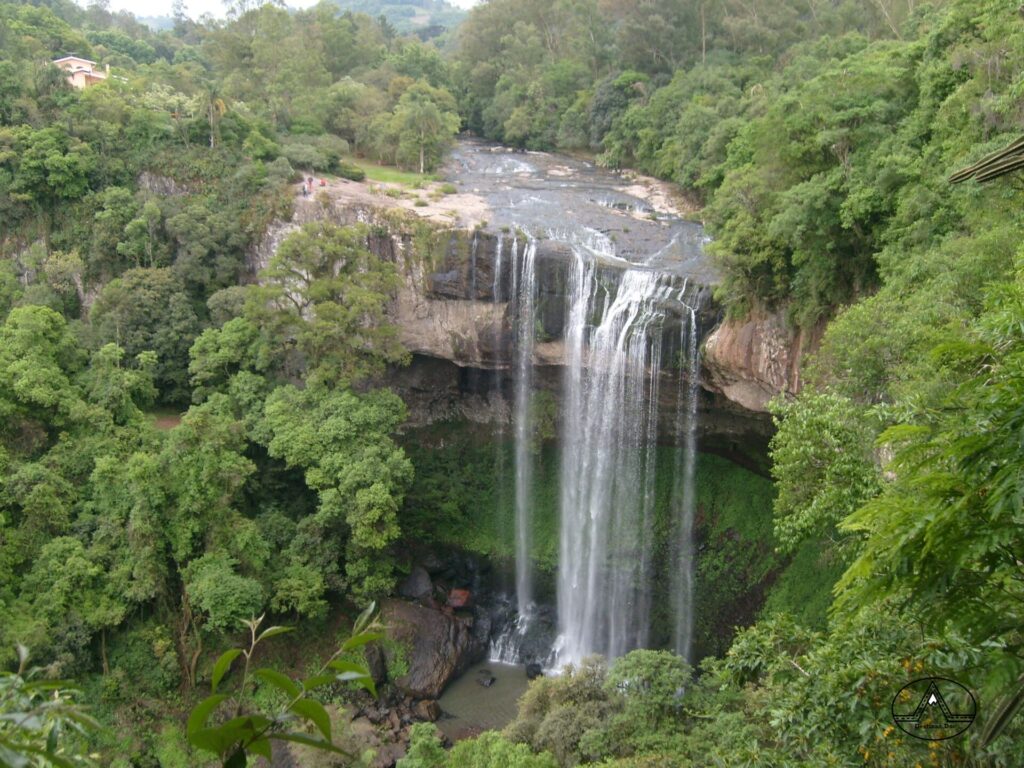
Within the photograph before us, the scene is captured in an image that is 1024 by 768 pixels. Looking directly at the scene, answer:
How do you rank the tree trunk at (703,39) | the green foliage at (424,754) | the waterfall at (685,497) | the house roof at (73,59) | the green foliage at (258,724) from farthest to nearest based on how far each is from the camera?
the tree trunk at (703,39)
the house roof at (73,59)
the waterfall at (685,497)
the green foliage at (424,754)
the green foliage at (258,724)

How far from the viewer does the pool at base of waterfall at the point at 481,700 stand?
1555cm

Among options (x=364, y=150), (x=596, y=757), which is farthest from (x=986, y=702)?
(x=364, y=150)

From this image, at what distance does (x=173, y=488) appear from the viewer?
1523cm

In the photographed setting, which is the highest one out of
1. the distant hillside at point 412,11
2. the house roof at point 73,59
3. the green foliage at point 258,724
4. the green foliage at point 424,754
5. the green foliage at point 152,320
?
the distant hillside at point 412,11

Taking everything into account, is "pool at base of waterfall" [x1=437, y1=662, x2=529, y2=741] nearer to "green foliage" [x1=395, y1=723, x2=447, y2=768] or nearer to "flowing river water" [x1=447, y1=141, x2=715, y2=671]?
"flowing river water" [x1=447, y1=141, x2=715, y2=671]

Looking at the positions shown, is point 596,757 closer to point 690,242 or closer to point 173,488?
point 173,488

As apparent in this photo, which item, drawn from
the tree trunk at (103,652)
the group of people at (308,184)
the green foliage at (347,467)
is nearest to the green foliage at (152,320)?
the group of people at (308,184)

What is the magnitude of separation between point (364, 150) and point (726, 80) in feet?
40.2

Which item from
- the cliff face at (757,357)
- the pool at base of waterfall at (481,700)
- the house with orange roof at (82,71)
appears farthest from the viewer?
the house with orange roof at (82,71)

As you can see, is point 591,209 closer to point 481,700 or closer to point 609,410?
point 609,410

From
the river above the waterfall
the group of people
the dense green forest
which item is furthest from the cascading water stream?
the group of people

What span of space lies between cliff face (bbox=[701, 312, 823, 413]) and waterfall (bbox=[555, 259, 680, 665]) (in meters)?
1.30

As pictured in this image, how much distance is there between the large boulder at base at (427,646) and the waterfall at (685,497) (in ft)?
14.7

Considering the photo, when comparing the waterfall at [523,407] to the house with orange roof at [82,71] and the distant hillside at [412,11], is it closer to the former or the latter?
the house with orange roof at [82,71]
